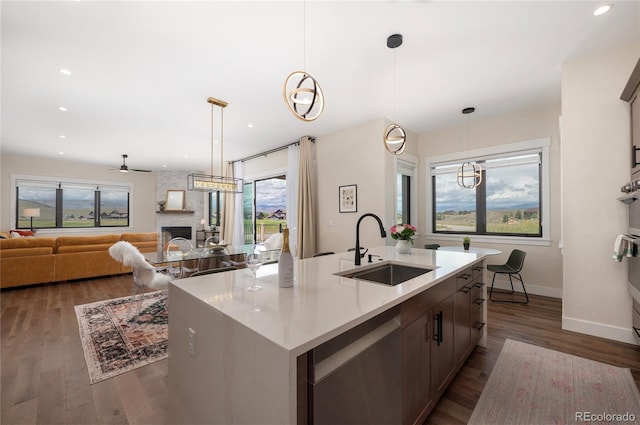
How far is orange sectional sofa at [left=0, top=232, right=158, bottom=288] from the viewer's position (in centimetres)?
459

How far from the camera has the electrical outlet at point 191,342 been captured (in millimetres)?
1245

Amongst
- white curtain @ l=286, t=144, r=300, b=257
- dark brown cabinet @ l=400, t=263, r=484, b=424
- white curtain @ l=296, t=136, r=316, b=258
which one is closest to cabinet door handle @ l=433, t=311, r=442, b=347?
dark brown cabinet @ l=400, t=263, r=484, b=424

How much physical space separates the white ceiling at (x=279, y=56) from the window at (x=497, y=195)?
82 cm

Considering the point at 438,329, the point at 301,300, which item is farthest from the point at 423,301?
the point at 301,300

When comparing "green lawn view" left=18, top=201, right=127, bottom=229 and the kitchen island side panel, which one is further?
"green lawn view" left=18, top=201, right=127, bottom=229

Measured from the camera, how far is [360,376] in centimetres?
114

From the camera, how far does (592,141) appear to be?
2822 mm

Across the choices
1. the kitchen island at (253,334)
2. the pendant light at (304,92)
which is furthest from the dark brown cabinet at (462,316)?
the pendant light at (304,92)

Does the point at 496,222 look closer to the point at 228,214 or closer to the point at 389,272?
the point at 389,272

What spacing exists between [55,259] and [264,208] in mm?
4246

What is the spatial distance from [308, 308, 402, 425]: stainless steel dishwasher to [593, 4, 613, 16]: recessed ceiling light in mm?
2975

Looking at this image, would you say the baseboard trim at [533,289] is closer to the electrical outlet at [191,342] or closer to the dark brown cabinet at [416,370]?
the dark brown cabinet at [416,370]

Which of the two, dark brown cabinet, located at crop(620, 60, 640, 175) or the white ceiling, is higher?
the white ceiling

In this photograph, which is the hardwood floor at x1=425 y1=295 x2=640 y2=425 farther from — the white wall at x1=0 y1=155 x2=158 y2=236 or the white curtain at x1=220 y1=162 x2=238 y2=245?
the white wall at x1=0 y1=155 x2=158 y2=236
